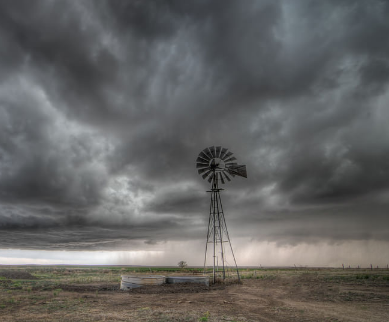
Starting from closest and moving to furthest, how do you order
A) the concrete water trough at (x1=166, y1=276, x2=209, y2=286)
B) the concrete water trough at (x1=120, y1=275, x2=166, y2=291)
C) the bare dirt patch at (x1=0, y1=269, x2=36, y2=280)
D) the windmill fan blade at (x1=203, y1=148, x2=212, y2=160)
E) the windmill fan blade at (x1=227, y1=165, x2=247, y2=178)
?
the concrete water trough at (x1=120, y1=275, x2=166, y2=291) < the concrete water trough at (x1=166, y1=276, x2=209, y2=286) < the windmill fan blade at (x1=227, y1=165, x2=247, y2=178) < the windmill fan blade at (x1=203, y1=148, x2=212, y2=160) < the bare dirt patch at (x1=0, y1=269, x2=36, y2=280)

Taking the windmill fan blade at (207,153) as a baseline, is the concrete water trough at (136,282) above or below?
below

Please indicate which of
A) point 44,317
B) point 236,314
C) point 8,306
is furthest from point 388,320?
point 8,306

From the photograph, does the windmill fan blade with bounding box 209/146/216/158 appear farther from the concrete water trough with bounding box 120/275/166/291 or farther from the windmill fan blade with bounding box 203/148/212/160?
the concrete water trough with bounding box 120/275/166/291

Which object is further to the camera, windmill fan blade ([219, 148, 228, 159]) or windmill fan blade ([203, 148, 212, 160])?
windmill fan blade ([203, 148, 212, 160])

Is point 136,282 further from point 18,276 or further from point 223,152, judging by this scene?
point 18,276

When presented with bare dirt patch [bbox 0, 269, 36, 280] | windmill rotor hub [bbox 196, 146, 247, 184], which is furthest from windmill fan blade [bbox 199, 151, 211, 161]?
bare dirt patch [bbox 0, 269, 36, 280]

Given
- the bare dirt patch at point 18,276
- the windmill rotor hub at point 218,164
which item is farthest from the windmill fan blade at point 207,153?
the bare dirt patch at point 18,276

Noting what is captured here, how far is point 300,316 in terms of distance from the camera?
15391 mm

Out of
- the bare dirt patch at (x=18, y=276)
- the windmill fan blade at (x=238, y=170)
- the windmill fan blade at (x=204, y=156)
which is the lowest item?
the bare dirt patch at (x=18, y=276)

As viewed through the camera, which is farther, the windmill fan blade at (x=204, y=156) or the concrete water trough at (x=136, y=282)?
the windmill fan blade at (x=204, y=156)

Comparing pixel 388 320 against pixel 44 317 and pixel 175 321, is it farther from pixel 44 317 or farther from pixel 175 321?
pixel 44 317

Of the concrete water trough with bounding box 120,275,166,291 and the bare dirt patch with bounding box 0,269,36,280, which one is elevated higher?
the concrete water trough with bounding box 120,275,166,291

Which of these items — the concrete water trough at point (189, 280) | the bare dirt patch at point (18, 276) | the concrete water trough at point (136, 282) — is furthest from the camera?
the bare dirt patch at point (18, 276)

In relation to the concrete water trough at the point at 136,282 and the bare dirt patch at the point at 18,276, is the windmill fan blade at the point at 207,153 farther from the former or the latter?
the bare dirt patch at the point at 18,276
